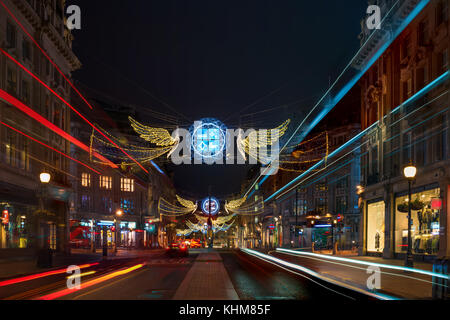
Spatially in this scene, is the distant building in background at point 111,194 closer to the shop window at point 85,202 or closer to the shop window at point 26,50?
the shop window at point 85,202

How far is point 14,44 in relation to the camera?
3356cm

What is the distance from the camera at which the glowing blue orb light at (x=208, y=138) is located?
20625 mm

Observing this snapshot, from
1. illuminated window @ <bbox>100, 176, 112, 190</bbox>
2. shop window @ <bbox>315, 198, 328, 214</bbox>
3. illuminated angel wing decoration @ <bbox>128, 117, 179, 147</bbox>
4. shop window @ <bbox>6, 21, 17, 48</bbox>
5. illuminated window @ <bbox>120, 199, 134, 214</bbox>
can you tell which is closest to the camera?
illuminated angel wing decoration @ <bbox>128, 117, 179, 147</bbox>

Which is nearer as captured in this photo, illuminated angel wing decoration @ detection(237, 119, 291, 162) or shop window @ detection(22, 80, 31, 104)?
illuminated angel wing decoration @ detection(237, 119, 291, 162)

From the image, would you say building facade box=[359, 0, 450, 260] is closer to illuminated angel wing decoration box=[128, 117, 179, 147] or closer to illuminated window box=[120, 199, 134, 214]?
illuminated angel wing decoration box=[128, 117, 179, 147]

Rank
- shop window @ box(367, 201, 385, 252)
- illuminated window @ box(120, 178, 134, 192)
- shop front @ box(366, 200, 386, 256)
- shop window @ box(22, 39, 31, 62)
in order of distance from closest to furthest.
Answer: shop window @ box(22, 39, 31, 62), shop front @ box(366, 200, 386, 256), shop window @ box(367, 201, 385, 252), illuminated window @ box(120, 178, 134, 192)

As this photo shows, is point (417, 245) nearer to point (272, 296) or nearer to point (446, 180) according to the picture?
point (446, 180)

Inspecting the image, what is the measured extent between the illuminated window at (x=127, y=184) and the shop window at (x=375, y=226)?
1598 inches

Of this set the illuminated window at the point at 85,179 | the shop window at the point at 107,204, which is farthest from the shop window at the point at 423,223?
the shop window at the point at 107,204

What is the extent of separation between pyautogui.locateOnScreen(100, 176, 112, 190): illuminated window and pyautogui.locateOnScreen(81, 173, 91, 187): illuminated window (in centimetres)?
283

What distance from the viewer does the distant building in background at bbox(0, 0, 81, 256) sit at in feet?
103

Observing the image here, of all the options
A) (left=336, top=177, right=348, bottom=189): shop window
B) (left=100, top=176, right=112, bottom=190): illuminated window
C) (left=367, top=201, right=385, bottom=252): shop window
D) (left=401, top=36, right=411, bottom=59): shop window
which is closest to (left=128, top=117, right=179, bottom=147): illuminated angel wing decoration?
(left=401, top=36, right=411, bottom=59): shop window

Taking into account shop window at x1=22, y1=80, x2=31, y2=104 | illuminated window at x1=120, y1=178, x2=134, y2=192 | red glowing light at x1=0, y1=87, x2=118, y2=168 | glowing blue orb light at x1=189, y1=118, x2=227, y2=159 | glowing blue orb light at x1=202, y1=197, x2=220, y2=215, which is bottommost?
glowing blue orb light at x1=202, y1=197, x2=220, y2=215
